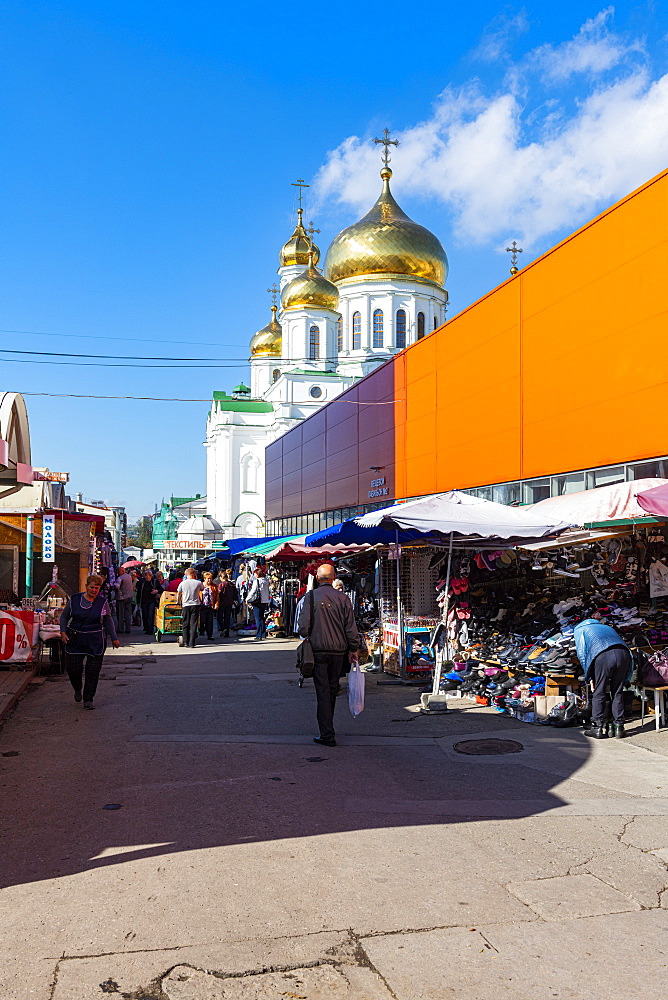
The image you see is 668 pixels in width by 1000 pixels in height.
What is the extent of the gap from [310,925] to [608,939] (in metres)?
1.41

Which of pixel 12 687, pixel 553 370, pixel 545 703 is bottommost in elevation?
pixel 12 687

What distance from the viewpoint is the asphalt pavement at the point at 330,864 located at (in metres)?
3.85

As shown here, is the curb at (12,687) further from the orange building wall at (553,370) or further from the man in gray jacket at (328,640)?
the orange building wall at (553,370)

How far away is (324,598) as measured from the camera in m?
8.80

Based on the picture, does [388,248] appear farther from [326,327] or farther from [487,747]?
[487,747]

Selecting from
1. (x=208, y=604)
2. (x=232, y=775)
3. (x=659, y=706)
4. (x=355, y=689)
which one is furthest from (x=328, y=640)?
(x=208, y=604)

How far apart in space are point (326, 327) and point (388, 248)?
9.49 meters

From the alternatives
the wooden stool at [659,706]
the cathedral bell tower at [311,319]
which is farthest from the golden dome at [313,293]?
the wooden stool at [659,706]

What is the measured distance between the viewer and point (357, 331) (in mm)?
59000

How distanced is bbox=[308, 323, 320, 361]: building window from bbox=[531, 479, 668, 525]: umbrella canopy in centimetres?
5342

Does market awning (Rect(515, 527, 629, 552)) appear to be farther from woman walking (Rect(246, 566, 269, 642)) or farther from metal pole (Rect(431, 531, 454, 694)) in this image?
woman walking (Rect(246, 566, 269, 642))

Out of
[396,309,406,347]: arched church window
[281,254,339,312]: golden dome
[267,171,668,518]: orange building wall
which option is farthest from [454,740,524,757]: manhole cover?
[281,254,339,312]: golden dome

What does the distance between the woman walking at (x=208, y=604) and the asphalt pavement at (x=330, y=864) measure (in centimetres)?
1099

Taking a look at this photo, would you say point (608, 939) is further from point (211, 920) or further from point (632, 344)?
point (632, 344)
